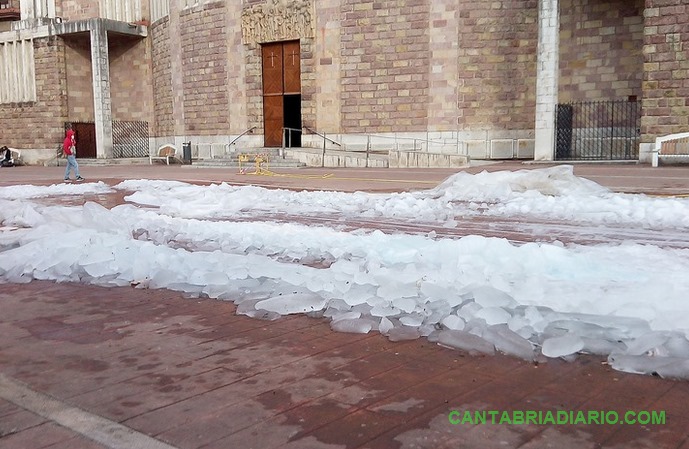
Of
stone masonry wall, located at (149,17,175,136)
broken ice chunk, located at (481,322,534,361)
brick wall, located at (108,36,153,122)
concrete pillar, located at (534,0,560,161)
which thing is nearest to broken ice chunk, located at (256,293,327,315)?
broken ice chunk, located at (481,322,534,361)

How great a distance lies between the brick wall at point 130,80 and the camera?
1299 inches

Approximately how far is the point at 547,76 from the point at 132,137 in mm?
21455

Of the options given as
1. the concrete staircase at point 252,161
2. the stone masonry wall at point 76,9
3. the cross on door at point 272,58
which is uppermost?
the stone masonry wall at point 76,9

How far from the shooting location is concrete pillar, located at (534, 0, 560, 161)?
21.0 m

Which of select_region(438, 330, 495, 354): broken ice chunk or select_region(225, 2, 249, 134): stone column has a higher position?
select_region(225, 2, 249, 134): stone column

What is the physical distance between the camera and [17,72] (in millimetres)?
34188

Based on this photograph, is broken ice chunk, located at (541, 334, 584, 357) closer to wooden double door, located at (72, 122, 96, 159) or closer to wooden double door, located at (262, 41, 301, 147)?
wooden double door, located at (262, 41, 301, 147)

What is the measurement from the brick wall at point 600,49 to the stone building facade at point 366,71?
0.04 metres

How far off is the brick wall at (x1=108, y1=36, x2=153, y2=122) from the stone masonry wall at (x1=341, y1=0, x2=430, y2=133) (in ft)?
42.5

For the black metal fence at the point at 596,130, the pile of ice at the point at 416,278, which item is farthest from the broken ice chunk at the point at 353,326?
the black metal fence at the point at 596,130

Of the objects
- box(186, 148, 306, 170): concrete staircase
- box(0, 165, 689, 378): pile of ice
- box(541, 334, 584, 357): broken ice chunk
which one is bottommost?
box(541, 334, 584, 357): broken ice chunk

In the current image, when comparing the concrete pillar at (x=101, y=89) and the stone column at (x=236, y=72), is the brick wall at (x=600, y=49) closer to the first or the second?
the stone column at (x=236, y=72)

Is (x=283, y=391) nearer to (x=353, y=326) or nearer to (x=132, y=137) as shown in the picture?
(x=353, y=326)

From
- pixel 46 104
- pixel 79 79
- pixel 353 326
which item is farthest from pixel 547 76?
pixel 46 104
